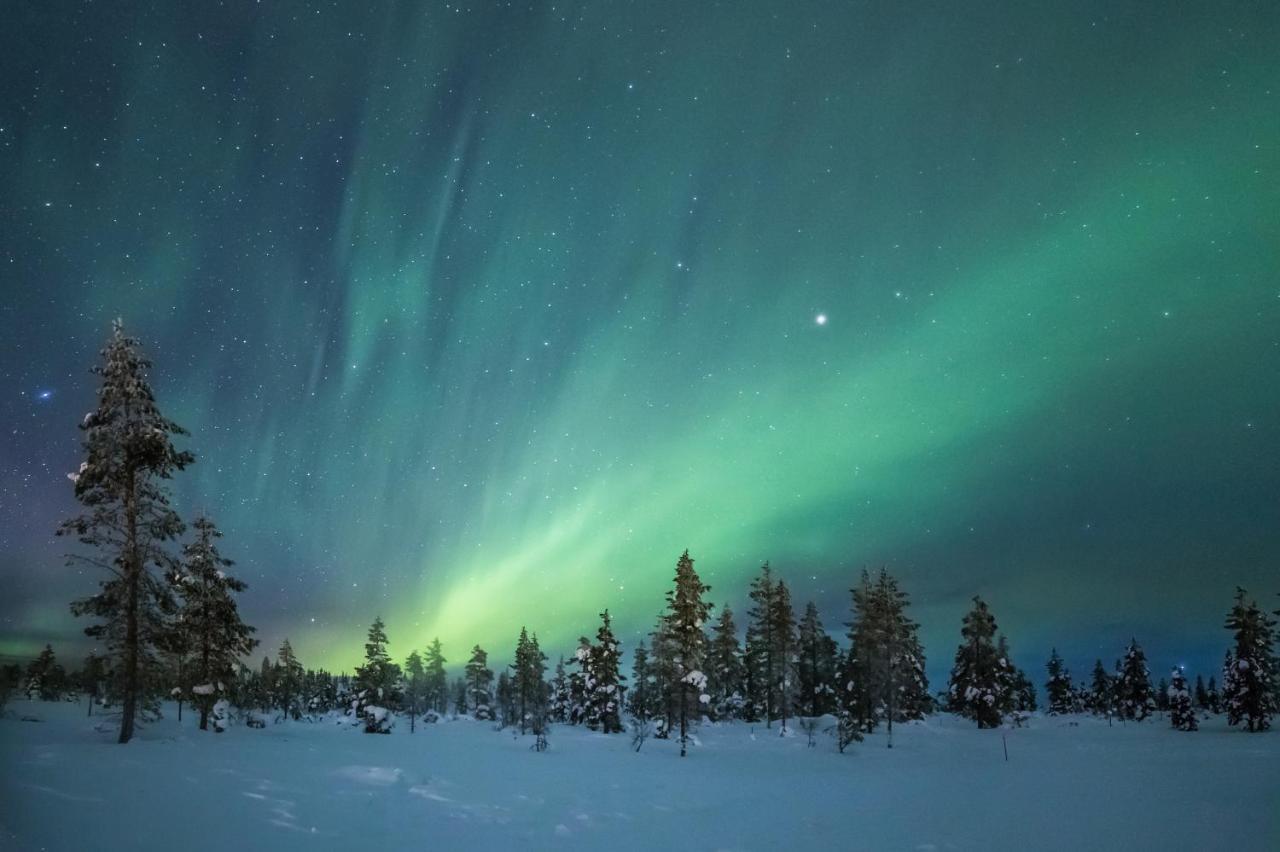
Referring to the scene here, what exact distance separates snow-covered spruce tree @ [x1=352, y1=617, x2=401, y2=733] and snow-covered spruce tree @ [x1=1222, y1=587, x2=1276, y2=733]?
A: 75475 mm

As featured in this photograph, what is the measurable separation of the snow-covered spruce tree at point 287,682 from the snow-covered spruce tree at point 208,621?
54834mm

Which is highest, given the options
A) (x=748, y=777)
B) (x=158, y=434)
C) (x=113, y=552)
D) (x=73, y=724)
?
(x=158, y=434)

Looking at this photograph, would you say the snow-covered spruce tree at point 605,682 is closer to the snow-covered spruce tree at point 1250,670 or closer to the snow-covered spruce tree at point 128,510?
the snow-covered spruce tree at point 128,510

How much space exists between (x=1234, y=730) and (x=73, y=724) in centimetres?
8616

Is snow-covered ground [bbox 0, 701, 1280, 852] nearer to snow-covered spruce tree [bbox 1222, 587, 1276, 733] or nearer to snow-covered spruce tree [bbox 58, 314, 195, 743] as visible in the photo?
snow-covered spruce tree [bbox 58, 314, 195, 743]

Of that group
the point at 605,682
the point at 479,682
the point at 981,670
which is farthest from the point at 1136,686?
the point at 479,682

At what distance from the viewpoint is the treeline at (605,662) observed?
75.8 ft

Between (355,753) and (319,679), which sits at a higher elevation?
(355,753)

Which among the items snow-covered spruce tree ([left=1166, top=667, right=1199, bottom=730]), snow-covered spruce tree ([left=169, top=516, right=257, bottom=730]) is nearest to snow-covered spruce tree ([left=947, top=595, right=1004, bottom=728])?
snow-covered spruce tree ([left=1166, top=667, right=1199, bottom=730])

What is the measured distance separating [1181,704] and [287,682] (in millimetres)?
114356

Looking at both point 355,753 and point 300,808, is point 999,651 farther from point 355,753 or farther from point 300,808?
point 300,808

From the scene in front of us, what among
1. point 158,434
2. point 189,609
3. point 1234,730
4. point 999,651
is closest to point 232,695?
point 189,609

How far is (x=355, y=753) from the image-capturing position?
31312 millimetres

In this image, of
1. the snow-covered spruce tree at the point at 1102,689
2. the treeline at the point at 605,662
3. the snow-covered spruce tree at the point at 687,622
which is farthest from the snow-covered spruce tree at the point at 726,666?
the snow-covered spruce tree at the point at 1102,689
